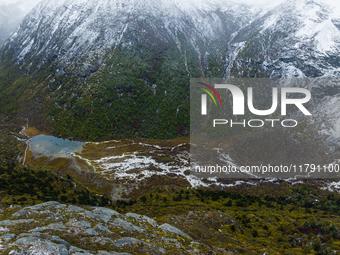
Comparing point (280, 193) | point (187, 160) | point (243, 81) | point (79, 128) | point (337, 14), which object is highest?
point (337, 14)

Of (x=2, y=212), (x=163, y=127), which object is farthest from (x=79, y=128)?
(x=2, y=212)

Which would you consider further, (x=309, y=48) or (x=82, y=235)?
(x=309, y=48)

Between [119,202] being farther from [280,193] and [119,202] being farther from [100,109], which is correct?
[100,109]

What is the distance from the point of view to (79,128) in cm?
17562

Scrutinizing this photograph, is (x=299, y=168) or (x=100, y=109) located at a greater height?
(x=100, y=109)

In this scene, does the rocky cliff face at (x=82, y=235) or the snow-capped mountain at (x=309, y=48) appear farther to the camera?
the snow-capped mountain at (x=309, y=48)

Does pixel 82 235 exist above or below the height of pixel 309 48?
below

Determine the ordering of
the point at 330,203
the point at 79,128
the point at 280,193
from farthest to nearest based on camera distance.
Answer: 1. the point at 79,128
2. the point at 280,193
3. the point at 330,203

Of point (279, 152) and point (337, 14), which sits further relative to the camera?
point (337, 14)

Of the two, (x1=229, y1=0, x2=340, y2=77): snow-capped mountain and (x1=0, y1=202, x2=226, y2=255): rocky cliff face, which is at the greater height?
(x1=229, y1=0, x2=340, y2=77): snow-capped mountain

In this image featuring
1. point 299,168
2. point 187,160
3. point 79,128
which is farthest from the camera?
point 79,128

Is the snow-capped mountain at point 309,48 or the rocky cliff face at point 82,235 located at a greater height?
the snow-capped mountain at point 309,48

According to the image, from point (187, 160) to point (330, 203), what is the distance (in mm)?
74943

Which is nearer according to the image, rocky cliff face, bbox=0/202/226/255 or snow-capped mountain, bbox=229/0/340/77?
rocky cliff face, bbox=0/202/226/255
